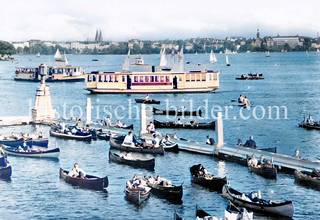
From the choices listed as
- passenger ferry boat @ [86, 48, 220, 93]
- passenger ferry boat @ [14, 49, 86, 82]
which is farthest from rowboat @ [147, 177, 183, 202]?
passenger ferry boat @ [14, 49, 86, 82]

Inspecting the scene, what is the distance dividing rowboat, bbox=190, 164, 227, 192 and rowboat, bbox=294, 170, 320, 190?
306cm

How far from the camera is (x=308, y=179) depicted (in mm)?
23359

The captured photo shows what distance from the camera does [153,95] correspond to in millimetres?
63000

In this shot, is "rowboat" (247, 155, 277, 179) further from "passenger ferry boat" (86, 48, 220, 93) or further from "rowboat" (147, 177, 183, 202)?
"passenger ferry boat" (86, 48, 220, 93)

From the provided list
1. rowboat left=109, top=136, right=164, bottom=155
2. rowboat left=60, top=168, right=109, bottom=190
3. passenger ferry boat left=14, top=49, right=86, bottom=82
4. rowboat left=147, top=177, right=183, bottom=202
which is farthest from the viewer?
passenger ferry boat left=14, top=49, right=86, bottom=82

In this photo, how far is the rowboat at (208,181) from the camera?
909 inches

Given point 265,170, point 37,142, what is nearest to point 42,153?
point 37,142

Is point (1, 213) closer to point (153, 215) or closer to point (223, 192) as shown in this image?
point (153, 215)

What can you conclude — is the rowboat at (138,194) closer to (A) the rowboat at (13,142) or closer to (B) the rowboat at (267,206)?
(B) the rowboat at (267,206)

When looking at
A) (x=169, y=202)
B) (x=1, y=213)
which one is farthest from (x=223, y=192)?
(x=1, y=213)

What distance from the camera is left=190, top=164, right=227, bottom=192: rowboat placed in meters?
23.1

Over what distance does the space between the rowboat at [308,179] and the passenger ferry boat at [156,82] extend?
129ft

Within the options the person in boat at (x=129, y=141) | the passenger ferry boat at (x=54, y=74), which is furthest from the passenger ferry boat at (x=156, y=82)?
the person in boat at (x=129, y=141)

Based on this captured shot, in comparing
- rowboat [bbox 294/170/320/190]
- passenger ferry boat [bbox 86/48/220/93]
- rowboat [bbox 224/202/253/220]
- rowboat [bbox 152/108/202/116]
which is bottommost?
rowboat [bbox 224/202/253/220]
